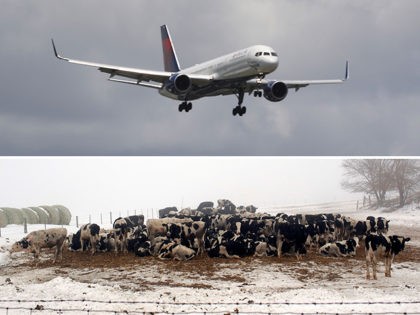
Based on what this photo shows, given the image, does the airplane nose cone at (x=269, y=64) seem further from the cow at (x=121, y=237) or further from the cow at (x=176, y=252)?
the cow at (x=176, y=252)

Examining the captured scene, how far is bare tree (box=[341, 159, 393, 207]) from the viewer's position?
2520 inches

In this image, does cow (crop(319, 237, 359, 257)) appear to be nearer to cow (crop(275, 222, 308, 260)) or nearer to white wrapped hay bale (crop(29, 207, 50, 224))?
cow (crop(275, 222, 308, 260))

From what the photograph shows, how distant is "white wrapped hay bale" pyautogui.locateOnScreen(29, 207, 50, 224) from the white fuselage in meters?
14.4

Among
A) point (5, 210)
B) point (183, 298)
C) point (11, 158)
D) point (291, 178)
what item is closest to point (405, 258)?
point (183, 298)

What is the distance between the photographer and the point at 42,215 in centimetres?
5509

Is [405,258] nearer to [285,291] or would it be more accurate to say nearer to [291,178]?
[285,291]

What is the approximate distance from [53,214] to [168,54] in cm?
3094

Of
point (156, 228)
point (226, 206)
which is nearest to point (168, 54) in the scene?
point (226, 206)

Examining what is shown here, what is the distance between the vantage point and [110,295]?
95.6 feet

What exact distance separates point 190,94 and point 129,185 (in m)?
11.0

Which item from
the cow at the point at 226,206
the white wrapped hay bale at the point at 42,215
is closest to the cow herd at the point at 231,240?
the white wrapped hay bale at the point at 42,215

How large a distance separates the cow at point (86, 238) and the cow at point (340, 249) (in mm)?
13050

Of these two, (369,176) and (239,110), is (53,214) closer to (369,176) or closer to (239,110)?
(239,110)

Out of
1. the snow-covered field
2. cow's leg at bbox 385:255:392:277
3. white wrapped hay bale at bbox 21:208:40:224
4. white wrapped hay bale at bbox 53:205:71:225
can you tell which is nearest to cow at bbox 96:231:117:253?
the snow-covered field
